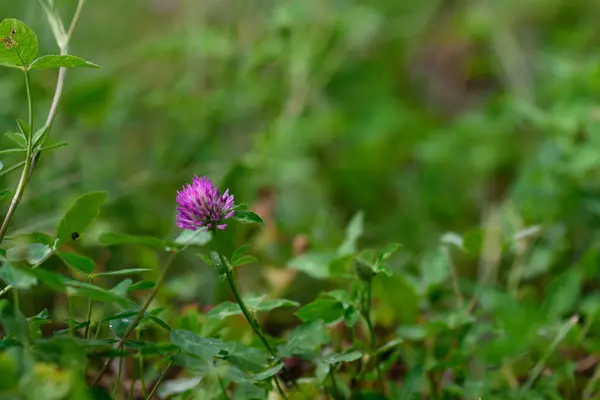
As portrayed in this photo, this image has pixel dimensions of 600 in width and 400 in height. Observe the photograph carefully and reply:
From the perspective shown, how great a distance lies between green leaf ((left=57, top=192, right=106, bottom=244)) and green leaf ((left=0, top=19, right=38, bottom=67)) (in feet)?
0.42

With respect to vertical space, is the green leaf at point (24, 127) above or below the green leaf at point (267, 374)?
above

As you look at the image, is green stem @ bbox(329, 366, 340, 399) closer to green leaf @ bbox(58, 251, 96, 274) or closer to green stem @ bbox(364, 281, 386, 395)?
green stem @ bbox(364, 281, 386, 395)

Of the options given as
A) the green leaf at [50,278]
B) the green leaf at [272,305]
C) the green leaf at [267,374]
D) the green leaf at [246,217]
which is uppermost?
the green leaf at [246,217]

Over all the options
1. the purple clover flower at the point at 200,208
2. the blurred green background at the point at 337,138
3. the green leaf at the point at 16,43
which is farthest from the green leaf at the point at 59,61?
the blurred green background at the point at 337,138

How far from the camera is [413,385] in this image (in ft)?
2.13

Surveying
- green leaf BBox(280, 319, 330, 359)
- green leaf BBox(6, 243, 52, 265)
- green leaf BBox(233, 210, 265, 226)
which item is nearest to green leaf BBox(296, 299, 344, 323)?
green leaf BBox(280, 319, 330, 359)

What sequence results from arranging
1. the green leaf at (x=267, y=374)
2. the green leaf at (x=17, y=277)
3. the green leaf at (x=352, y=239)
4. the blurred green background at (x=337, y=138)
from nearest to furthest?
the green leaf at (x=17, y=277) → the green leaf at (x=267, y=374) → the green leaf at (x=352, y=239) → the blurred green background at (x=337, y=138)

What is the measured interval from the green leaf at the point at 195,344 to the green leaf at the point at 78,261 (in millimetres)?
86

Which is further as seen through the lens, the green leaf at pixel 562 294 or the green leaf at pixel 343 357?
the green leaf at pixel 562 294

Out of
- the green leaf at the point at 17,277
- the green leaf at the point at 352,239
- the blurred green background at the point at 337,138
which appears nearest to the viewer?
the green leaf at the point at 17,277

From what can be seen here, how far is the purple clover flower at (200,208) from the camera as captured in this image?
1.67 feet

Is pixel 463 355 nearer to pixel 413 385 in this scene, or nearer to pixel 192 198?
pixel 413 385

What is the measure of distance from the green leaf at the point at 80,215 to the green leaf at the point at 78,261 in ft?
0.06

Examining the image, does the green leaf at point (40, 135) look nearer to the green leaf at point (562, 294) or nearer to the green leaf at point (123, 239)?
the green leaf at point (123, 239)
